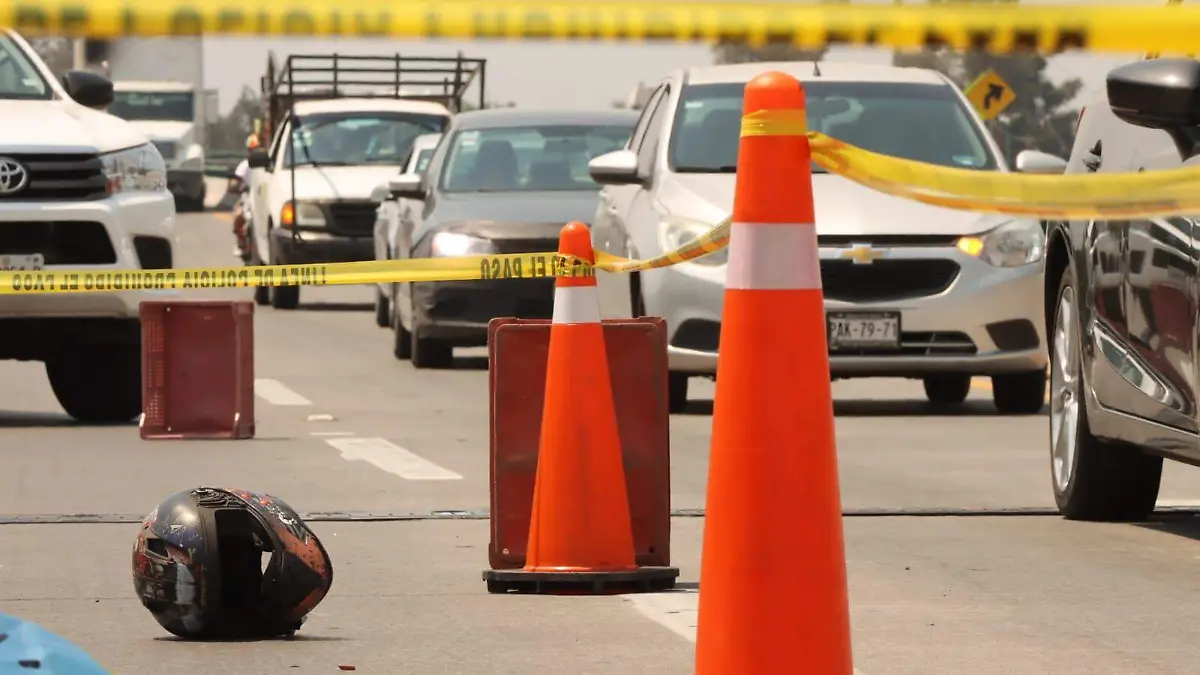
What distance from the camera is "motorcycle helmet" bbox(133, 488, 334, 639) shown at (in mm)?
6762

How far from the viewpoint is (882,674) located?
625 centimetres

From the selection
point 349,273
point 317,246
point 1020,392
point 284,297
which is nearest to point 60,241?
point 349,273

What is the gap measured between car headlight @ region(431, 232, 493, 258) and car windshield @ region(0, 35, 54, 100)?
160 inches

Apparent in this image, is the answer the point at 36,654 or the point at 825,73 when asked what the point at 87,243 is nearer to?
the point at 825,73

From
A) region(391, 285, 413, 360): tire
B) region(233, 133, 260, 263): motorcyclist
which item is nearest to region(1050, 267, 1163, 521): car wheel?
region(391, 285, 413, 360): tire

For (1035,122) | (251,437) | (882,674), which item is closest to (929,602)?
(882,674)

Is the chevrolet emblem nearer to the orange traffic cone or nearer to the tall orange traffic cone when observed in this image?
the tall orange traffic cone

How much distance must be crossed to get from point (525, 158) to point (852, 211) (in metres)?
5.30

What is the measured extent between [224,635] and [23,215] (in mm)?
6549

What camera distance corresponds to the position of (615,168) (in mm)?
14297

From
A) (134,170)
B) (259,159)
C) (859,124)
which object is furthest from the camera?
(259,159)

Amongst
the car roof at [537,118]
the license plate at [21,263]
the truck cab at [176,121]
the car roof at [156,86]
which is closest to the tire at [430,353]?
the car roof at [537,118]

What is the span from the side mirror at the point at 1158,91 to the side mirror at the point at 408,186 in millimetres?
10969

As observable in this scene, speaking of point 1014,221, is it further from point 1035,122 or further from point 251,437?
point 1035,122
